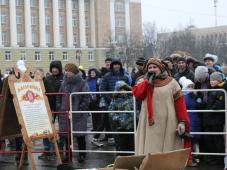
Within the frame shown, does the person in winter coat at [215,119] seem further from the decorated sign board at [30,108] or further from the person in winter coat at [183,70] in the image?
the decorated sign board at [30,108]

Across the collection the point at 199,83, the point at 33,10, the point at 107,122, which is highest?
the point at 33,10

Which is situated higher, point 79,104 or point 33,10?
point 33,10

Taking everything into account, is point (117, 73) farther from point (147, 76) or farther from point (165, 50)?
point (165, 50)

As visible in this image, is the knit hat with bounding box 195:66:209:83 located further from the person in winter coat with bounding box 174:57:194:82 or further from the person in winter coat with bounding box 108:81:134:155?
the person in winter coat with bounding box 108:81:134:155

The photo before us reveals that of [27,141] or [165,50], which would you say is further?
[165,50]

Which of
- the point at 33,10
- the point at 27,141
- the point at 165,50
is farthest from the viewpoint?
the point at 33,10

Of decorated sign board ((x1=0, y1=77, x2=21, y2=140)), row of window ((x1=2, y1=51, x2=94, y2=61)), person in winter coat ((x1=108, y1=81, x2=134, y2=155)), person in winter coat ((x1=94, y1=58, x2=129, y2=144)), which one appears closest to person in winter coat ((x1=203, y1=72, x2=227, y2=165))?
person in winter coat ((x1=108, y1=81, x2=134, y2=155))

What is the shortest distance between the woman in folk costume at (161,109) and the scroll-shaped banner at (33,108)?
105 inches

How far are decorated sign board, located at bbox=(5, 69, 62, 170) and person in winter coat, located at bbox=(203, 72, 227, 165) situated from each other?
265 centimetres

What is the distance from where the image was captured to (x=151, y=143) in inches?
276

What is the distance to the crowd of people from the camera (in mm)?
6961

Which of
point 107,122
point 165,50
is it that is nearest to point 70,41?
point 165,50

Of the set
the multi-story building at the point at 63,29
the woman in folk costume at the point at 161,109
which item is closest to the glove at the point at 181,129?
the woman in folk costume at the point at 161,109

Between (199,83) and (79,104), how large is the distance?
2.23 m
